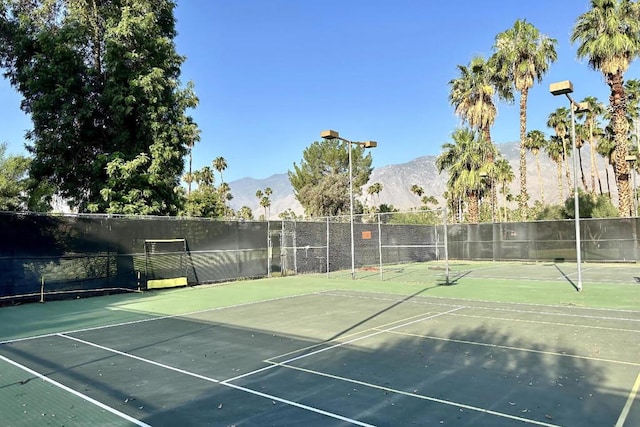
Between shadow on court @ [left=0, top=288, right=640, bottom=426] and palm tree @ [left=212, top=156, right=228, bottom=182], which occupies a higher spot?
palm tree @ [left=212, top=156, right=228, bottom=182]

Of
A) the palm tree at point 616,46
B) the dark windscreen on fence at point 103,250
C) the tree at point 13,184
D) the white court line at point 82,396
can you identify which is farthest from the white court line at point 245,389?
the palm tree at point 616,46

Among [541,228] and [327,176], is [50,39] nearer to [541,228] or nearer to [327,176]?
[541,228]

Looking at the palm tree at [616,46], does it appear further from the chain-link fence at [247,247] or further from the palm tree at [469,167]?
the palm tree at [469,167]

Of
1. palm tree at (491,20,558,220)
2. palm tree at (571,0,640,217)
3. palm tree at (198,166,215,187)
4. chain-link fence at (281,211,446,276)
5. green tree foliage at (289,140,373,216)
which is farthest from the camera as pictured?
palm tree at (198,166,215,187)

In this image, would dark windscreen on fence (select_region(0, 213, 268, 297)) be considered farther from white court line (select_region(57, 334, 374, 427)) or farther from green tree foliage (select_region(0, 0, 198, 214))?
white court line (select_region(57, 334, 374, 427))

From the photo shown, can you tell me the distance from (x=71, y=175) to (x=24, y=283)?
9.63m

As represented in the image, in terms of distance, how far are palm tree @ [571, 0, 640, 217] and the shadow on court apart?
1981 cm

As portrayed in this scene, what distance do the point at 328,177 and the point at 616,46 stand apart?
1043 inches

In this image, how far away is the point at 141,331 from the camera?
845 centimetres

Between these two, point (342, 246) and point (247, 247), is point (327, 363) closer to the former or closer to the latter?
point (247, 247)

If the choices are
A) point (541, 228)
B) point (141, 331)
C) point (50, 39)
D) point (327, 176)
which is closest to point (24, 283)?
point (141, 331)

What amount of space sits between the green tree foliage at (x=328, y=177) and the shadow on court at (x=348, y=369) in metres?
34.7

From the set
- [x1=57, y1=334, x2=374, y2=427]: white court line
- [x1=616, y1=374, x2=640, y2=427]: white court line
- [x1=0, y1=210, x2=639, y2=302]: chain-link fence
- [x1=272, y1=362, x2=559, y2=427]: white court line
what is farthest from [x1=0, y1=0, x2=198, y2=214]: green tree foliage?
[x1=616, y1=374, x2=640, y2=427]: white court line

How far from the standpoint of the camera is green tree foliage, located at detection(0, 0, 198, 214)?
756 inches
